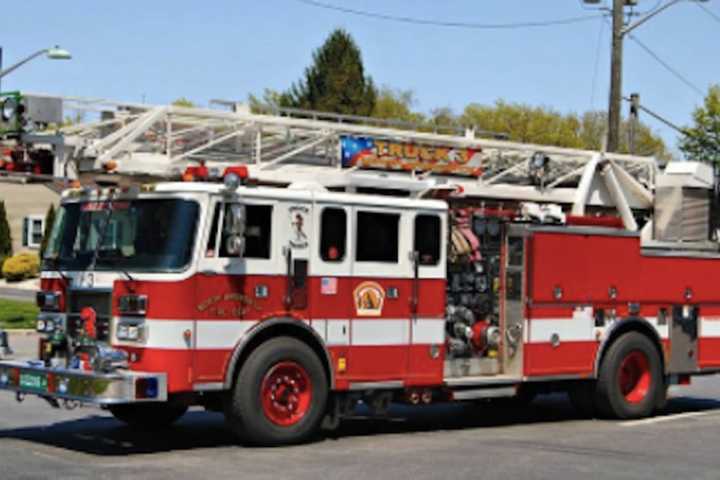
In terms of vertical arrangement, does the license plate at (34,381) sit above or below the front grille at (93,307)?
below

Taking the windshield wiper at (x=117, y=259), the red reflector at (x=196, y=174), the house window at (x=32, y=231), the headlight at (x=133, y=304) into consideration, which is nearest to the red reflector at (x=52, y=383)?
the headlight at (x=133, y=304)

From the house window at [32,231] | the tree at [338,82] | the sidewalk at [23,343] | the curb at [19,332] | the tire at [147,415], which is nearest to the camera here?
the tire at [147,415]

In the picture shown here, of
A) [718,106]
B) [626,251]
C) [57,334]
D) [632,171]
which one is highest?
[718,106]

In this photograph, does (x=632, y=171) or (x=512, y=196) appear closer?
(x=512, y=196)

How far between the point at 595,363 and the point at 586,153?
124 inches

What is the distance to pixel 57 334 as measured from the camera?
38.3ft

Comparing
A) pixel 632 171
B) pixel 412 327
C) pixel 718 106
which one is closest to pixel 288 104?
pixel 718 106

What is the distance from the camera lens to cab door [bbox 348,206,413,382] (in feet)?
40.3

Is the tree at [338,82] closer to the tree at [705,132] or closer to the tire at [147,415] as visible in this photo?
the tree at [705,132]

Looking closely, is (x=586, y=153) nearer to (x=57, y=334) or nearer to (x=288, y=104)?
(x=57, y=334)

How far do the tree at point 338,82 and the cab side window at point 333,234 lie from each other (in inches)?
1977

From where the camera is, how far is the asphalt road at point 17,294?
39562 mm

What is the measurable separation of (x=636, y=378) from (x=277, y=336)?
528 centimetres

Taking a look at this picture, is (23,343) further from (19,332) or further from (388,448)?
(388,448)
